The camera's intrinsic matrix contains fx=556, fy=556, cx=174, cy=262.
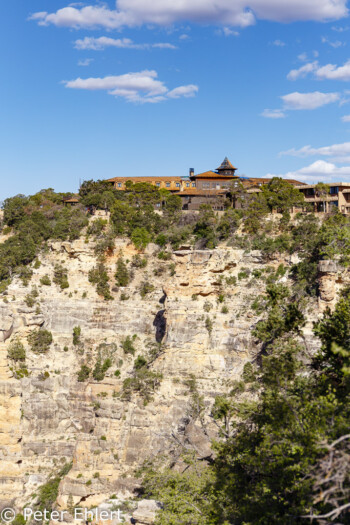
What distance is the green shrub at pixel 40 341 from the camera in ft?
141

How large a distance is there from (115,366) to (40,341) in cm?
670

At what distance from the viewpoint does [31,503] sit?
35219 millimetres

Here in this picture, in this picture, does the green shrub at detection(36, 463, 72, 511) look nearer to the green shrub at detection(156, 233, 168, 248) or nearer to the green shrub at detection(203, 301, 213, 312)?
the green shrub at detection(203, 301, 213, 312)

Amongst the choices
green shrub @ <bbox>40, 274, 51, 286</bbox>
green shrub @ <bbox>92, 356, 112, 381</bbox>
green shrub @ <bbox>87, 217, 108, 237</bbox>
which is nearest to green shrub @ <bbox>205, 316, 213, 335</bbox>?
green shrub @ <bbox>92, 356, 112, 381</bbox>

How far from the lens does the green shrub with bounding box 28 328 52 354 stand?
42969mm

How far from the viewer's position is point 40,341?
43.3 meters

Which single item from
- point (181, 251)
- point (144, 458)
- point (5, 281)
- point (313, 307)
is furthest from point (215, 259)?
point (5, 281)

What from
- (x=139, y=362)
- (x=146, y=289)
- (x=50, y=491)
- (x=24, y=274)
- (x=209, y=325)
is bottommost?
(x=50, y=491)

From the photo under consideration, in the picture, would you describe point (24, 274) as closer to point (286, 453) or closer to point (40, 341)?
point (40, 341)

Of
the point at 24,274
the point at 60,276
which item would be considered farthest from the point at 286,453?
the point at 24,274

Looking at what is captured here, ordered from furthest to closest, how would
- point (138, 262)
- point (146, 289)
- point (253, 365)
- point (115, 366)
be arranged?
point (138, 262) < point (146, 289) < point (115, 366) < point (253, 365)

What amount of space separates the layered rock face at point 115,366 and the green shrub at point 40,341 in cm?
38

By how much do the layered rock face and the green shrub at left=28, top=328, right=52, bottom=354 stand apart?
38 cm

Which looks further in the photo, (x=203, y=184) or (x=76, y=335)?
(x=203, y=184)
